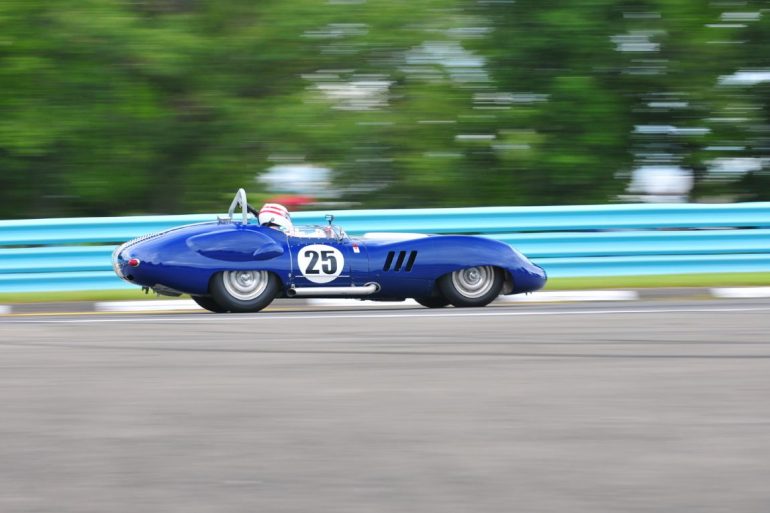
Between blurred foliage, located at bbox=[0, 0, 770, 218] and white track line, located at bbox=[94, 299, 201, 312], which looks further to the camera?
blurred foliage, located at bbox=[0, 0, 770, 218]

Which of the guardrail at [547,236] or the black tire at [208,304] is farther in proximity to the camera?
the guardrail at [547,236]

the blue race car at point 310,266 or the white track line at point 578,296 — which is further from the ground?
the blue race car at point 310,266

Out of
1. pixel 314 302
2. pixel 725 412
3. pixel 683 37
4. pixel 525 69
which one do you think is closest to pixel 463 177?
pixel 525 69

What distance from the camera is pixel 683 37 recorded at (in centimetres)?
1664

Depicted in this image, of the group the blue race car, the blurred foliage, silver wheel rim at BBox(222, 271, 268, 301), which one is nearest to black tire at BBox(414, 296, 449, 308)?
the blue race car

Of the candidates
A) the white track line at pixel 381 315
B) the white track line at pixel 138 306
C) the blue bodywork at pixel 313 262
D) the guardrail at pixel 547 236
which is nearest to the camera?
the white track line at pixel 381 315

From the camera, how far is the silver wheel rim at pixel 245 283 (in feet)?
32.0

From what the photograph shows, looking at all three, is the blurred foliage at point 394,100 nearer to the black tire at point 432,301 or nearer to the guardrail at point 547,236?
the guardrail at point 547,236

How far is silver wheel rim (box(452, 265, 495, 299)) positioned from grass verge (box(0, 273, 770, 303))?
1929 mm

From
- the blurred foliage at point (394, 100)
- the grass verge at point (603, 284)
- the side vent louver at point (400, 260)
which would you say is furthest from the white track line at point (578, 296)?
the blurred foliage at point (394, 100)

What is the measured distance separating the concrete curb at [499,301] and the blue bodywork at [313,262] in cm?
87

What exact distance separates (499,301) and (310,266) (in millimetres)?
2289

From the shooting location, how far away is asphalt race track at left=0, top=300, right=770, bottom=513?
151 inches

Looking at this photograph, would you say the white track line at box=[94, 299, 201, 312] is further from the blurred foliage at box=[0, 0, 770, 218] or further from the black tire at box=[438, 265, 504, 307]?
the blurred foliage at box=[0, 0, 770, 218]
